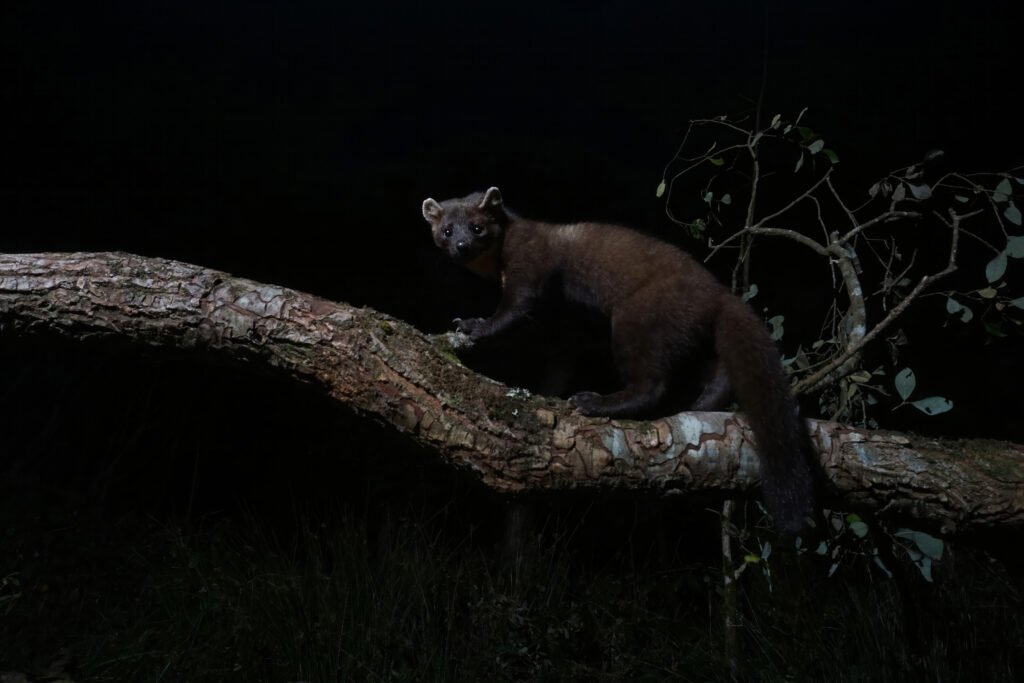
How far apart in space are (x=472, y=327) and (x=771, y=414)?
1230 millimetres

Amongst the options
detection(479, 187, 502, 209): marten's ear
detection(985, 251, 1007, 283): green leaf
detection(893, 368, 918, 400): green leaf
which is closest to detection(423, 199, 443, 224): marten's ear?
detection(479, 187, 502, 209): marten's ear

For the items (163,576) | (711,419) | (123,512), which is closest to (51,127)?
(123,512)

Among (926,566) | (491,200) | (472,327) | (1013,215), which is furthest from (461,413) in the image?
(1013,215)

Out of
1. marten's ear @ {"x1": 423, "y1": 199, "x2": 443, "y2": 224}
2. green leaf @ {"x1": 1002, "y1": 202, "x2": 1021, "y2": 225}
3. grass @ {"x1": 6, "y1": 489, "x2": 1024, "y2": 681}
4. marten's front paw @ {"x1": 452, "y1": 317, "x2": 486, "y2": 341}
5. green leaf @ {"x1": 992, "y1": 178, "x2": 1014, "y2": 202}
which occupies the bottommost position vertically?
grass @ {"x1": 6, "y1": 489, "x2": 1024, "y2": 681}

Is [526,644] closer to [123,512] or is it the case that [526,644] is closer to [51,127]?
[123,512]

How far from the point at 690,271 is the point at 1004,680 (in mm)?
1835

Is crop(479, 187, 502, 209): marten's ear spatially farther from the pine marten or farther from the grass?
the grass

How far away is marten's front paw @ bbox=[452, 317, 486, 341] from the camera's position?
11.2 ft

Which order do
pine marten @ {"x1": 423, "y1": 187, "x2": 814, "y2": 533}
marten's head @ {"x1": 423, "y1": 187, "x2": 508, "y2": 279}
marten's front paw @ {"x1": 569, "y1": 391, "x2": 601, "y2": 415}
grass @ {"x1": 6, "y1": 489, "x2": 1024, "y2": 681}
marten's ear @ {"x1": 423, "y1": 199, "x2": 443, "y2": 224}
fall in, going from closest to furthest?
pine marten @ {"x1": 423, "y1": 187, "x2": 814, "y2": 533} → marten's front paw @ {"x1": 569, "y1": 391, "x2": 601, "y2": 415} → grass @ {"x1": 6, "y1": 489, "x2": 1024, "y2": 681} → marten's head @ {"x1": 423, "y1": 187, "x2": 508, "y2": 279} → marten's ear @ {"x1": 423, "y1": 199, "x2": 443, "y2": 224}

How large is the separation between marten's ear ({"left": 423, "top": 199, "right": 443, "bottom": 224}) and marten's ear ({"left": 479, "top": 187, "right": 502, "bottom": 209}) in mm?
208

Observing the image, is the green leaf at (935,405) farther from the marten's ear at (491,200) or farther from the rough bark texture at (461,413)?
the marten's ear at (491,200)

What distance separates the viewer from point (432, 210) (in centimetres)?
397

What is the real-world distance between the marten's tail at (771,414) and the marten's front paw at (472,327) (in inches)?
35.7

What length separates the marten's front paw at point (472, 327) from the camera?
342 cm
